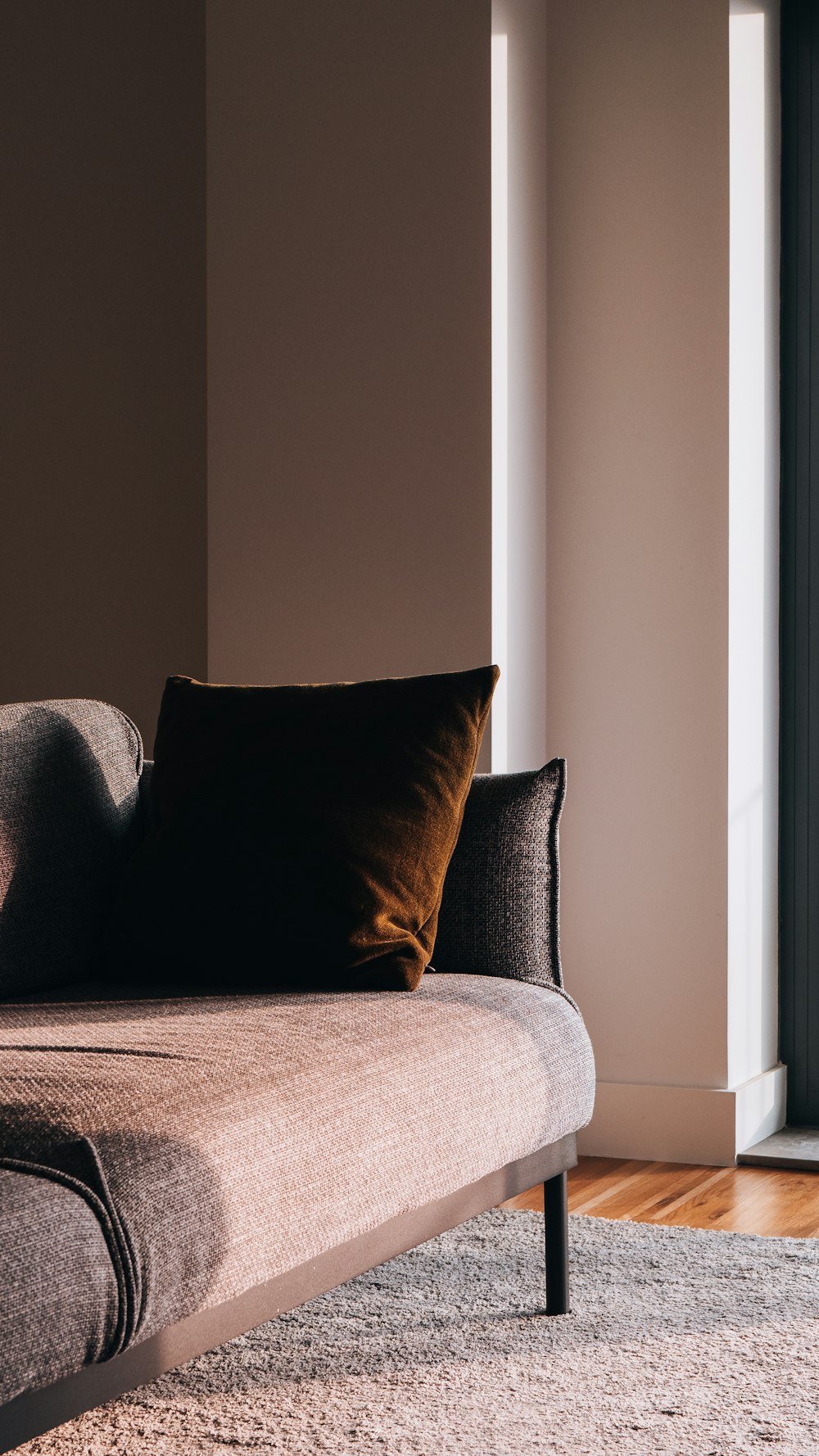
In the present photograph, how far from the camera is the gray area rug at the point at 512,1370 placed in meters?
1.87

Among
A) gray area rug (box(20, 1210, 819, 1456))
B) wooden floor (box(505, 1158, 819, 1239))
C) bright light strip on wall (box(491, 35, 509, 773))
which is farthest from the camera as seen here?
bright light strip on wall (box(491, 35, 509, 773))

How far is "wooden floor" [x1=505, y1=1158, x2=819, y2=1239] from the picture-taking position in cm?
286

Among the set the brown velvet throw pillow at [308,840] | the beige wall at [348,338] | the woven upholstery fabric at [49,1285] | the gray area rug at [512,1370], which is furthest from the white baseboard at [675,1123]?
the woven upholstery fabric at [49,1285]

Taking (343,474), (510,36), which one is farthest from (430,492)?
(510,36)

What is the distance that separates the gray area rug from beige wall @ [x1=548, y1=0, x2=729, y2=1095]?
85 cm

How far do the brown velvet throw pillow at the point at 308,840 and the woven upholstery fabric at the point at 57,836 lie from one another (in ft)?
0.26

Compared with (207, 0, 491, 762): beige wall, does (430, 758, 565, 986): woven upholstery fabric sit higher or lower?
lower

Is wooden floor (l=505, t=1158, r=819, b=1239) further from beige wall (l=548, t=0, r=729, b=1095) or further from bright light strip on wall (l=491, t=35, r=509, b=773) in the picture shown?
bright light strip on wall (l=491, t=35, r=509, b=773)

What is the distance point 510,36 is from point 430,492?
0.99 m

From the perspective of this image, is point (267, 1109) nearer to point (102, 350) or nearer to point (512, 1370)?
point (512, 1370)

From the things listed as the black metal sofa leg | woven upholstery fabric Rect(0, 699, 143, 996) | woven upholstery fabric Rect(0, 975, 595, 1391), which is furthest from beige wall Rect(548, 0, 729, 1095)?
woven upholstery fabric Rect(0, 699, 143, 996)

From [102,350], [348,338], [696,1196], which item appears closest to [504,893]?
[696,1196]

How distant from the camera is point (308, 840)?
2195 millimetres

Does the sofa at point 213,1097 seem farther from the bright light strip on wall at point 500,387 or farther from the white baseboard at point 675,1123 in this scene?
the white baseboard at point 675,1123
